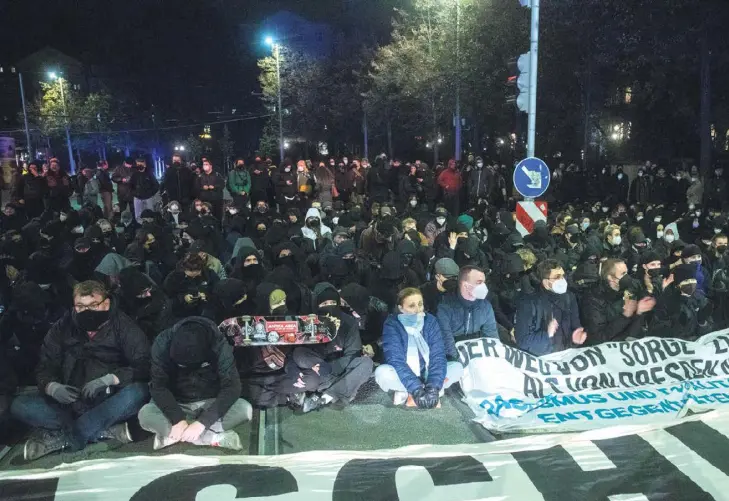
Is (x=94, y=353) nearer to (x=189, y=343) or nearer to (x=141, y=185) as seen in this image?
(x=189, y=343)

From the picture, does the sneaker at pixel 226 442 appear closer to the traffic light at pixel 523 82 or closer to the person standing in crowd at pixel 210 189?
the traffic light at pixel 523 82

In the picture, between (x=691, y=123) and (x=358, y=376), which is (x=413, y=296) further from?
(x=691, y=123)

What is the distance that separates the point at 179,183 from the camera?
50.8ft

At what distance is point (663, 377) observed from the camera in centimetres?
586

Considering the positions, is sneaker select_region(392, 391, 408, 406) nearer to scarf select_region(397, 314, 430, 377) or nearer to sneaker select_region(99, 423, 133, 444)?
scarf select_region(397, 314, 430, 377)

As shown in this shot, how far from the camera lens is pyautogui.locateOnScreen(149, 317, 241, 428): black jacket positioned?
508 centimetres

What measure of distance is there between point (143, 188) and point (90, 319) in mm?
10321

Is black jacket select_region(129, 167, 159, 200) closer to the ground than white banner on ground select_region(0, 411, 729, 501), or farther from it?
farther from it

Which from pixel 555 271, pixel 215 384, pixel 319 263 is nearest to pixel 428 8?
pixel 319 263

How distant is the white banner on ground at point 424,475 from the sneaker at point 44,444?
1.13 m

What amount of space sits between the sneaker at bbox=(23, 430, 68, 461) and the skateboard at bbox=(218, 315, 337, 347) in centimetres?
153

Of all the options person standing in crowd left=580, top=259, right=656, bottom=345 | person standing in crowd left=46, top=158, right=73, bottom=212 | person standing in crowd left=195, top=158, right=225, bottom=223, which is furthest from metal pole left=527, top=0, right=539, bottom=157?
person standing in crowd left=46, top=158, right=73, bottom=212

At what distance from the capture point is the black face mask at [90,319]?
17.3 feet

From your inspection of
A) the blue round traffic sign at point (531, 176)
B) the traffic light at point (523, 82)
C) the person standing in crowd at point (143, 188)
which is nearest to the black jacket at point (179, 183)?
the person standing in crowd at point (143, 188)
